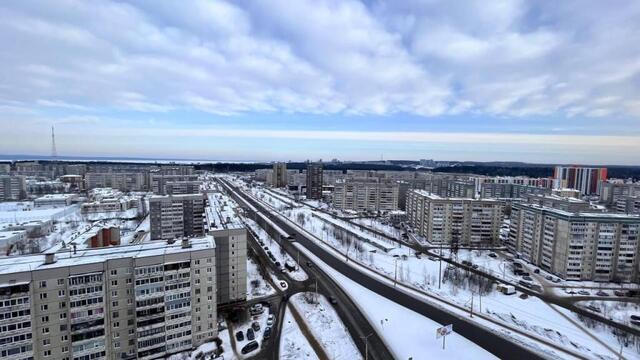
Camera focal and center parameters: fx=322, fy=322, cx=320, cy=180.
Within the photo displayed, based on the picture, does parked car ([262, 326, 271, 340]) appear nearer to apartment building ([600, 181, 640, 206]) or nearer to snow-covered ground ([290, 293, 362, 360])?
snow-covered ground ([290, 293, 362, 360])

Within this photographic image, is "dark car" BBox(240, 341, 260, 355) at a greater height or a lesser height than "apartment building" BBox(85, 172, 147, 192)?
lesser

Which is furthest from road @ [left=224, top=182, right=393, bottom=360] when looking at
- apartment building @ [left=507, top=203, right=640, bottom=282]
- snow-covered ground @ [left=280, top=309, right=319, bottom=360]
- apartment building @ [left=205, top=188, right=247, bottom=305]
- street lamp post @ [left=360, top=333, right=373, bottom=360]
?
apartment building @ [left=507, top=203, right=640, bottom=282]

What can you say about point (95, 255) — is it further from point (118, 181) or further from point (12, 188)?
point (118, 181)

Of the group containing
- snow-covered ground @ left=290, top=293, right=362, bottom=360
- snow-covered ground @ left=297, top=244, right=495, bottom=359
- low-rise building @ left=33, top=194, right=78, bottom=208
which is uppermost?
low-rise building @ left=33, top=194, right=78, bottom=208

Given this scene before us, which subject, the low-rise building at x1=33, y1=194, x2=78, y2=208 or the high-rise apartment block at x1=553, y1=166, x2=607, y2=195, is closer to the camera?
the low-rise building at x1=33, y1=194, x2=78, y2=208

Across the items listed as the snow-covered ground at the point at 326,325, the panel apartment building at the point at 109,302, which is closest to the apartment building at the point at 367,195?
the snow-covered ground at the point at 326,325

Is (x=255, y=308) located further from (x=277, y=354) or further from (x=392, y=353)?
(x=392, y=353)

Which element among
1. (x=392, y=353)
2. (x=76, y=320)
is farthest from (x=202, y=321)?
(x=392, y=353)

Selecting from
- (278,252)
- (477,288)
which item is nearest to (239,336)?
(278,252)
